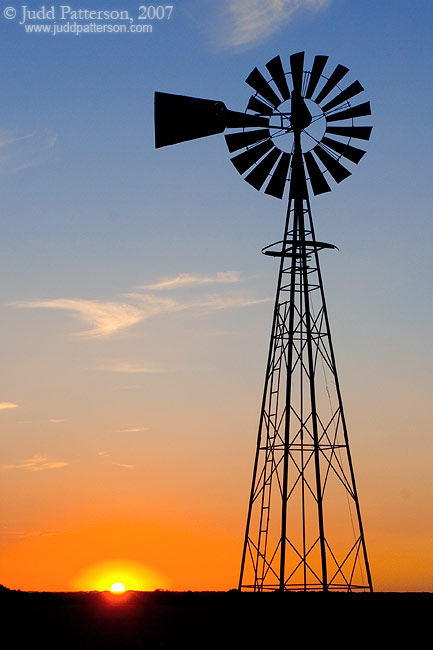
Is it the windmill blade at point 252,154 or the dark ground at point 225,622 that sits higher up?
the windmill blade at point 252,154

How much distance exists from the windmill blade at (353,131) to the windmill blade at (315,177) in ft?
3.82

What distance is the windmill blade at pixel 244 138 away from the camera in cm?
3369

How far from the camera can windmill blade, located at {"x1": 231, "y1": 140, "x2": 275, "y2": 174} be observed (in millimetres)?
33844

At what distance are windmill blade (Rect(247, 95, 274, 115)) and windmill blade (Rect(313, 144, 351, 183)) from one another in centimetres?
207

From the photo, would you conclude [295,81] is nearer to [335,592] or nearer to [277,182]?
[277,182]

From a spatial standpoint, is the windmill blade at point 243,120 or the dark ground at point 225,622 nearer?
the dark ground at point 225,622

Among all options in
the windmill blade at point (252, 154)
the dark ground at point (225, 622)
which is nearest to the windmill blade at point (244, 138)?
the windmill blade at point (252, 154)

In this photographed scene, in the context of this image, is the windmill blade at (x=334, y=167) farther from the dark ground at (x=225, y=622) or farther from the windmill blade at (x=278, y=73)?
the dark ground at (x=225, y=622)

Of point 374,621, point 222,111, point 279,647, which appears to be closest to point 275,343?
point 222,111

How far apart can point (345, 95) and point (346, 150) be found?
1.79 metres

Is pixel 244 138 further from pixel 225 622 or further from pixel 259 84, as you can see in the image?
pixel 225 622

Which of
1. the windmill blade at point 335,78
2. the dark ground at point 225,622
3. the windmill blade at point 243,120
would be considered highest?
the windmill blade at point 335,78

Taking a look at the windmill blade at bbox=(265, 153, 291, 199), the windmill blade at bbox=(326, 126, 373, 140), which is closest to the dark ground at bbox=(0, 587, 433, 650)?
the windmill blade at bbox=(265, 153, 291, 199)

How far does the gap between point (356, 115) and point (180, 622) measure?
57.5 feet
